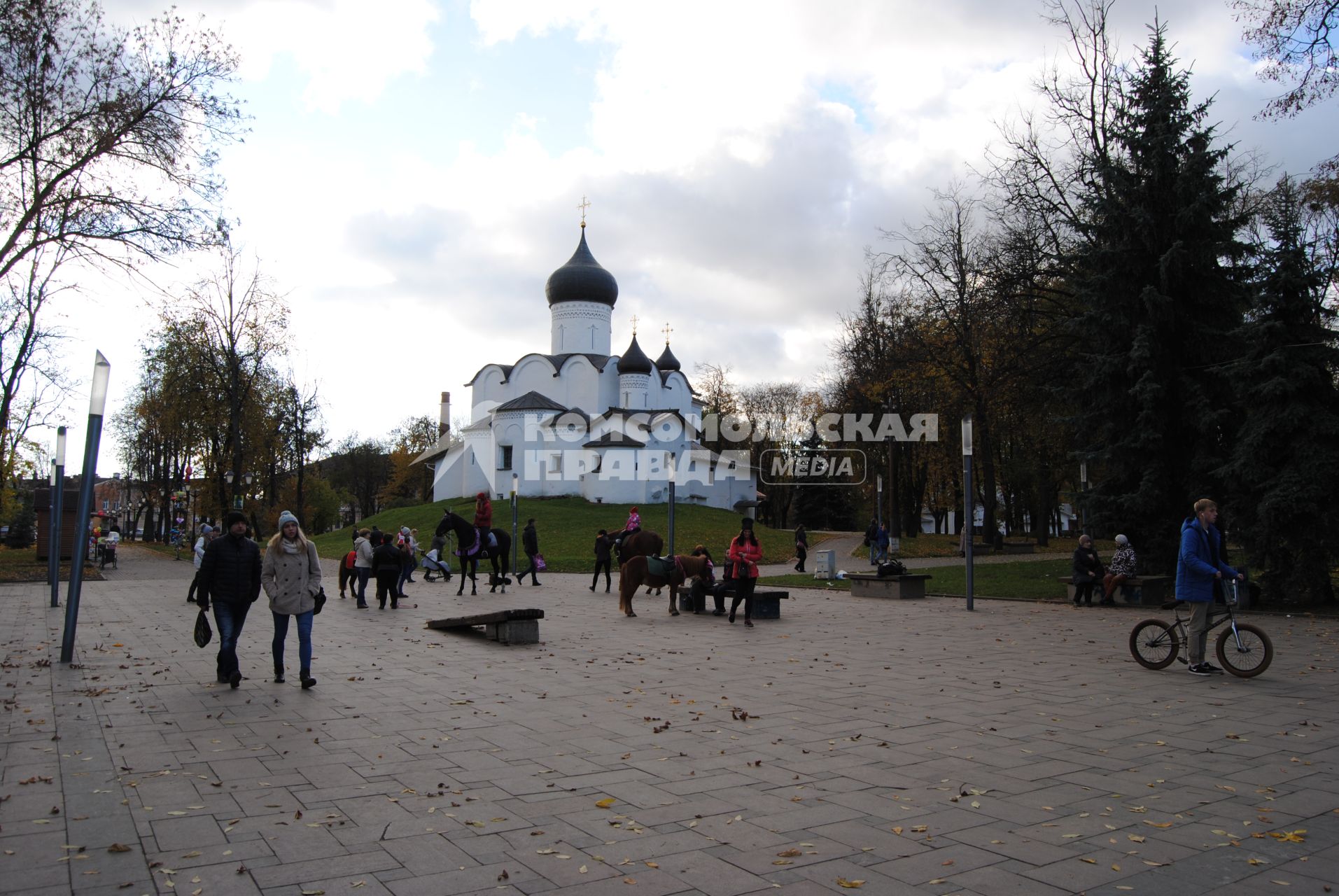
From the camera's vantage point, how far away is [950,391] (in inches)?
1417

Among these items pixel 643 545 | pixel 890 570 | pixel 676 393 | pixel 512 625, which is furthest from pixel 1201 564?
pixel 676 393

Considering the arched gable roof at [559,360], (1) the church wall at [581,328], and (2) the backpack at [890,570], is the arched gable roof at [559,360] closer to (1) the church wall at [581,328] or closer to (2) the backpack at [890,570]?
(1) the church wall at [581,328]

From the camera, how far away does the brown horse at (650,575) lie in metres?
15.8

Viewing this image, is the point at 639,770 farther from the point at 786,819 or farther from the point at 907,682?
the point at 907,682

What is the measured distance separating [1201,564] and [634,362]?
59965mm

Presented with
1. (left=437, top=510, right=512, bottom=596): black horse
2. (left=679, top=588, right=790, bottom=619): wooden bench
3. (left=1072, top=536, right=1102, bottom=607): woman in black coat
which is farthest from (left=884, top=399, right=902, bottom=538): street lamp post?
(left=679, top=588, right=790, bottom=619): wooden bench

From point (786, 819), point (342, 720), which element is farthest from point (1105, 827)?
point (342, 720)

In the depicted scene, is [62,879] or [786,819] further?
[786,819]

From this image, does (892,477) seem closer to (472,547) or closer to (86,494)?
(472,547)

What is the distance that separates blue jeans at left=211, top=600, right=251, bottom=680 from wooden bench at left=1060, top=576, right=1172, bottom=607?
15.0m

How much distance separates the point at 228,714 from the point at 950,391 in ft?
104

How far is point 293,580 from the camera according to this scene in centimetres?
916

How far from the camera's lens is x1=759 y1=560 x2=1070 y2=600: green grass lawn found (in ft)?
67.8

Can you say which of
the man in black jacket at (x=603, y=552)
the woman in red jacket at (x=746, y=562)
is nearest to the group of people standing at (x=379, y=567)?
the man in black jacket at (x=603, y=552)
